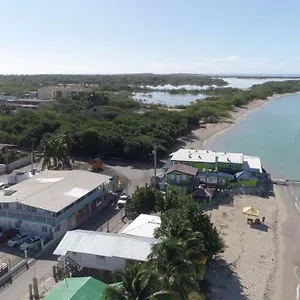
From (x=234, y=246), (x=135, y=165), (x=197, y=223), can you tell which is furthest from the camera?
(x=135, y=165)

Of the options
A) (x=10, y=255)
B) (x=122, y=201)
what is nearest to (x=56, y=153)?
(x=122, y=201)

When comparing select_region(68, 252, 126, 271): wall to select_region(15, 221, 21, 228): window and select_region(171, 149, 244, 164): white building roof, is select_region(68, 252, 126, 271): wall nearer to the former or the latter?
select_region(15, 221, 21, 228): window

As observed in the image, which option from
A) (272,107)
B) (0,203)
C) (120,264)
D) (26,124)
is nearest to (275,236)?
(120,264)

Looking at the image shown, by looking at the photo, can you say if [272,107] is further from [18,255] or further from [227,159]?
[18,255]

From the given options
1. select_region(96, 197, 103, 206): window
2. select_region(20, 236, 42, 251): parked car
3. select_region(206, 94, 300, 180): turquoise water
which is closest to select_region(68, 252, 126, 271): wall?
select_region(20, 236, 42, 251): parked car

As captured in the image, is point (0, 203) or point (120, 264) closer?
point (120, 264)

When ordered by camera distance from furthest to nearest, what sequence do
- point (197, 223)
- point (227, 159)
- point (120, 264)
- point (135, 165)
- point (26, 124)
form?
1. point (26, 124)
2. point (135, 165)
3. point (227, 159)
4. point (197, 223)
5. point (120, 264)
